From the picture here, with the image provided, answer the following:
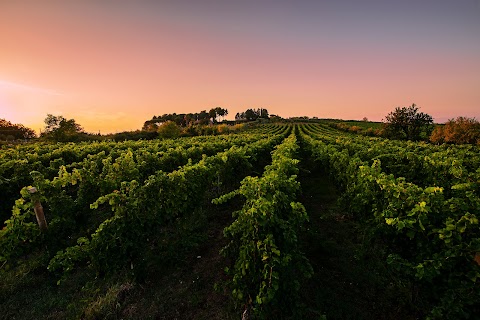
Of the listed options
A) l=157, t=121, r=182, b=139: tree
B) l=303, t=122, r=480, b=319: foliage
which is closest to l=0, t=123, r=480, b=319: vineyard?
l=303, t=122, r=480, b=319: foliage

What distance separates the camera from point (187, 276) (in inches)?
270

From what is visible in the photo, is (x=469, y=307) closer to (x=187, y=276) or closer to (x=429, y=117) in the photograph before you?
(x=187, y=276)

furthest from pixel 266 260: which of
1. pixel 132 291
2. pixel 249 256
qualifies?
pixel 132 291

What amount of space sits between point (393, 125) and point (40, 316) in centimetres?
6503

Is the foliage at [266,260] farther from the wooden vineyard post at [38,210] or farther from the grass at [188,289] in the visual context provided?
the wooden vineyard post at [38,210]

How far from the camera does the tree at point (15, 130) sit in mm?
77056

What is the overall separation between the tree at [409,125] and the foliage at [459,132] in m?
4.34

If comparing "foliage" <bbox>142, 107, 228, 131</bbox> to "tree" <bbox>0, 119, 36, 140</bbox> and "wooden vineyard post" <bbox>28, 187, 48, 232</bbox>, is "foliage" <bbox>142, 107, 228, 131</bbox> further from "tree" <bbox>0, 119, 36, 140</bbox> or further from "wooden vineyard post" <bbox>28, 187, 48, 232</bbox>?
"wooden vineyard post" <bbox>28, 187, 48, 232</bbox>

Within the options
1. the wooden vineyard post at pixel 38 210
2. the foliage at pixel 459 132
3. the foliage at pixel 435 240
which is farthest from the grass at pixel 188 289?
the foliage at pixel 459 132

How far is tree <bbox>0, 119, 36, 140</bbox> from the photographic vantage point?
77.1 meters

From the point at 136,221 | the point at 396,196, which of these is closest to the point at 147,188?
the point at 136,221

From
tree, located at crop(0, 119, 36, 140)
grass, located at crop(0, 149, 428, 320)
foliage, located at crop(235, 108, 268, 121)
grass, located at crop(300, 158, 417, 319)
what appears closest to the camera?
grass, located at crop(300, 158, 417, 319)

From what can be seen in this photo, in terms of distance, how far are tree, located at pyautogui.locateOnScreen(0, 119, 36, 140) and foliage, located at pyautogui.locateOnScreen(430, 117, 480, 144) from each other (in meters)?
107

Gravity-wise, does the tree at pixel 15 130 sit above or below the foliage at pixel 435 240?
above
